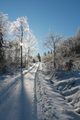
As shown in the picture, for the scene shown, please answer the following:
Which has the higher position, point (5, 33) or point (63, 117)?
point (5, 33)

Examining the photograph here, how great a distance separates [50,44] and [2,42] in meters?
7.35

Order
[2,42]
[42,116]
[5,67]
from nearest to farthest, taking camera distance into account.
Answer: [42,116] → [5,67] → [2,42]

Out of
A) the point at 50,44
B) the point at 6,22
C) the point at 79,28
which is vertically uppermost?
the point at 79,28

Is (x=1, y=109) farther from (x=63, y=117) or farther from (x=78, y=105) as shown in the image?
(x=78, y=105)

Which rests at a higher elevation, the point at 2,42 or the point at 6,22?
the point at 6,22

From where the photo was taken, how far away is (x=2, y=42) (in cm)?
855

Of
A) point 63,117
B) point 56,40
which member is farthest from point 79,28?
point 63,117

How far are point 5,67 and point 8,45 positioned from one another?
3124 mm

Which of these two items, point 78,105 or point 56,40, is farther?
point 56,40

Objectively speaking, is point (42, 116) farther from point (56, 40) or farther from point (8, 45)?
point (56, 40)

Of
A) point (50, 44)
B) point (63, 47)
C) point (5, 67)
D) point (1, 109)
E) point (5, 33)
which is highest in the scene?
point (5, 33)


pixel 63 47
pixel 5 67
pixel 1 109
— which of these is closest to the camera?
pixel 1 109

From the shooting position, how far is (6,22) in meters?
8.61

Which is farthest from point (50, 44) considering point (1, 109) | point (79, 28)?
point (79, 28)
